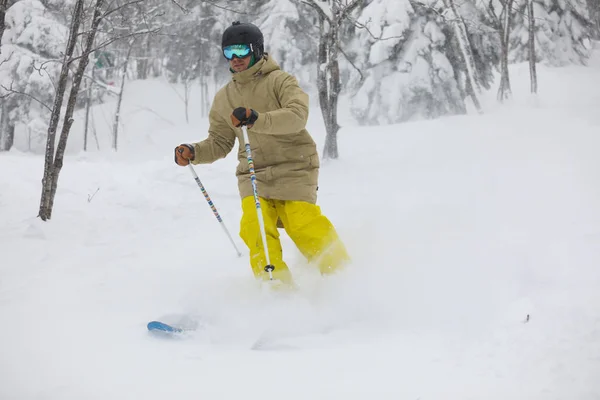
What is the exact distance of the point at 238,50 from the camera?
3979 mm

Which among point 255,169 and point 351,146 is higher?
point 255,169

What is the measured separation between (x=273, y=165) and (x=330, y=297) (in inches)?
44.8

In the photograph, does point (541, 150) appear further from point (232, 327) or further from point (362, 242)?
point (232, 327)

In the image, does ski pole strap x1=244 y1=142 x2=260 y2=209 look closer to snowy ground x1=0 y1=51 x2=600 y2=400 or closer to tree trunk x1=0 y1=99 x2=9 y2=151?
snowy ground x1=0 y1=51 x2=600 y2=400

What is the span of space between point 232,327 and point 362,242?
189 centimetres

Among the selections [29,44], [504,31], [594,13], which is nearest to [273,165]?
[504,31]

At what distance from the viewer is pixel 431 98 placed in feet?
64.2

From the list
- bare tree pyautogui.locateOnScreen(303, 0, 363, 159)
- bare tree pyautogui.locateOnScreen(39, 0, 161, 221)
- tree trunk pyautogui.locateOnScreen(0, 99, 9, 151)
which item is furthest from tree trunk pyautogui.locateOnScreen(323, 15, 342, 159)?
tree trunk pyautogui.locateOnScreen(0, 99, 9, 151)

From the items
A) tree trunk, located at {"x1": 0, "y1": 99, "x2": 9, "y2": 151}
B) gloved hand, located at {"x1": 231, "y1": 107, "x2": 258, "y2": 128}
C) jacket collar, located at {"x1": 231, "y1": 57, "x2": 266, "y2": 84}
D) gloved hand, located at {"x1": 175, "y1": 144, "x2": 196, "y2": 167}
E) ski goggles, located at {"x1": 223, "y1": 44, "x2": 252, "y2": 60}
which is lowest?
tree trunk, located at {"x1": 0, "y1": 99, "x2": 9, "y2": 151}

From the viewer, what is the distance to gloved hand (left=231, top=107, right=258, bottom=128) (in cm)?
353

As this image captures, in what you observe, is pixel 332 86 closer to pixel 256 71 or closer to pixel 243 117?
pixel 256 71

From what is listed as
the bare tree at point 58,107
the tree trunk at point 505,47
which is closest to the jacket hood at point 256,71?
the bare tree at point 58,107

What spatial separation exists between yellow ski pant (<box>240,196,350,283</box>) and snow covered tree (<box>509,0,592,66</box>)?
22654 millimetres

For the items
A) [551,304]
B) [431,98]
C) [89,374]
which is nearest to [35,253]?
[89,374]
